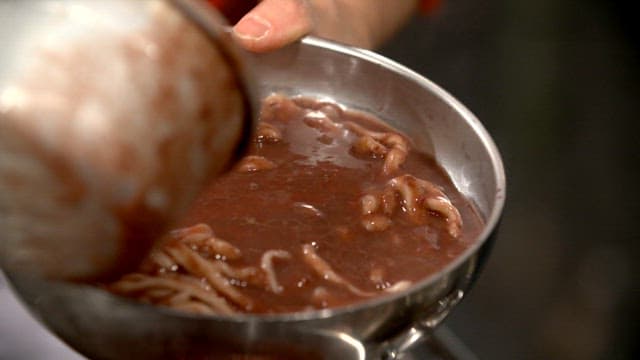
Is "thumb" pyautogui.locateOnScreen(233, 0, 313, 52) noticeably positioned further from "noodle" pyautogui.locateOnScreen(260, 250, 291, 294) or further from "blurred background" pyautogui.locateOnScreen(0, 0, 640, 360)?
"blurred background" pyautogui.locateOnScreen(0, 0, 640, 360)

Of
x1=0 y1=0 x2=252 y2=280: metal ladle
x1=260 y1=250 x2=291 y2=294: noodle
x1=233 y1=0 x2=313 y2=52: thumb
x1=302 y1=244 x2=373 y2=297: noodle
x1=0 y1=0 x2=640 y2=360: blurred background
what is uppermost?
x1=0 y1=0 x2=252 y2=280: metal ladle

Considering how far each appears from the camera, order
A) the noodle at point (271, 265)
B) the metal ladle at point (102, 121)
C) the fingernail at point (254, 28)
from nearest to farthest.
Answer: the metal ladle at point (102, 121) < the noodle at point (271, 265) < the fingernail at point (254, 28)

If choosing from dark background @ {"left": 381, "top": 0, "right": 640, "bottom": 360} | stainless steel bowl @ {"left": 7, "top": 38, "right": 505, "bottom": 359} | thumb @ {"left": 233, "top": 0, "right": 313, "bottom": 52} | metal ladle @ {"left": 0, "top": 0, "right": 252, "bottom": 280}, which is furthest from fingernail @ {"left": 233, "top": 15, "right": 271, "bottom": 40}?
dark background @ {"left": 381, "top": 0, "right": 640, "bottom": 360}

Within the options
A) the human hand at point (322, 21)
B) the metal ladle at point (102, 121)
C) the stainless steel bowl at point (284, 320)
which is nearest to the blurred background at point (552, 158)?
the human hand at point (322, 21)

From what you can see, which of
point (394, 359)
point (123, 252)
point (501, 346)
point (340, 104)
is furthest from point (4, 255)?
point (501, 346)

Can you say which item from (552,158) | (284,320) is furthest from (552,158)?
→ (284,320)

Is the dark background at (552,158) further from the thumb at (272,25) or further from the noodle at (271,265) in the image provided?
the noodle at (271,265)

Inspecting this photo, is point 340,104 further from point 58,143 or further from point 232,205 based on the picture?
point 58,143
